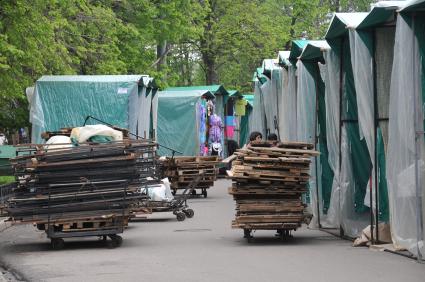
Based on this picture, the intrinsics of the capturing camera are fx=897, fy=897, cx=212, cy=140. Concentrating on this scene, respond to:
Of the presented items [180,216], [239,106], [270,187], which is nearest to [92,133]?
[270,187]

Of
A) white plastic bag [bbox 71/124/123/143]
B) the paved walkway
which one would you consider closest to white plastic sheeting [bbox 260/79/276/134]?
the paved walkway

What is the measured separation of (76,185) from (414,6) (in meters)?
5.77

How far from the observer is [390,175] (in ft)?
40.5

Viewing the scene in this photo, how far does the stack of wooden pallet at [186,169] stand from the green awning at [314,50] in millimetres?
7817

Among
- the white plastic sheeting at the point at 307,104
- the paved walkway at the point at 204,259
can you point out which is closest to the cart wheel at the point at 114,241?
the paved walkway at the point at 204,259

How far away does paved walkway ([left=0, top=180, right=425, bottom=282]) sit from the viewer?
10.7m

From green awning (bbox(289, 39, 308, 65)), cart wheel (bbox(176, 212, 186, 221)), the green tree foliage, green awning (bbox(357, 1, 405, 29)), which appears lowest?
cart wheel (bbox(176, 212, 186, 221))

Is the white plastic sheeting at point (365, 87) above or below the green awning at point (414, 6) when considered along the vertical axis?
below

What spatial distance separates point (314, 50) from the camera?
16.3 meters

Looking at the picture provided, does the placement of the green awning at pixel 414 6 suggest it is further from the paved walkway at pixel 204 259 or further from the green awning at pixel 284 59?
the green awning at pixel 284 59

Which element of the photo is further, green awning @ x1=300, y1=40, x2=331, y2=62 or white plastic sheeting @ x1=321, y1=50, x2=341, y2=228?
green awning @ x1=300, y1=40, x2=331, y2=62

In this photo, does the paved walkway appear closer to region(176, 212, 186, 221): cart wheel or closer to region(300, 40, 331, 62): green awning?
region(176, 212, 186, 221): cart wheel

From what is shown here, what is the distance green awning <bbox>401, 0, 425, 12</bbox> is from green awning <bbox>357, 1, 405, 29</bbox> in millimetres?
315

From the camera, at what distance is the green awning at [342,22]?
1364cm
